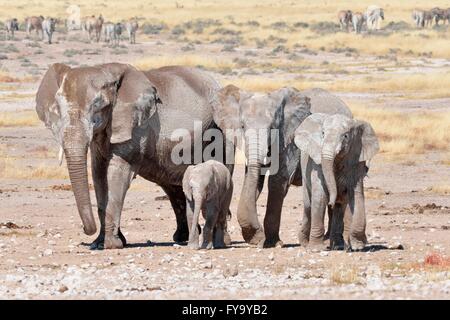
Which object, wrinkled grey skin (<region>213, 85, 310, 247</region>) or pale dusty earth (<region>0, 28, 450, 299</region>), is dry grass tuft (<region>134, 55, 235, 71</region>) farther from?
wrinkled grey skin (<region>213, 85, 310, 247</region>)

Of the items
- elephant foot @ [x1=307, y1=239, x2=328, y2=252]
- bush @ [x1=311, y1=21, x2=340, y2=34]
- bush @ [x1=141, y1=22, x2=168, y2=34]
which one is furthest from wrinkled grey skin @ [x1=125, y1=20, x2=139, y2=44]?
elephant foot @ [x1=307, y1=239, x2=328, y2=252]

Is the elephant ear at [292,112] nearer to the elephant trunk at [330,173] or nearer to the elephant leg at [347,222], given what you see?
the elephant leg at [347,222]

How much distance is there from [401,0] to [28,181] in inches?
3398

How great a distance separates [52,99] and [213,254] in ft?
8.42

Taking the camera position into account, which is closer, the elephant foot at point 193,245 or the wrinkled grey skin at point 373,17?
the elephant foot at point 193,245

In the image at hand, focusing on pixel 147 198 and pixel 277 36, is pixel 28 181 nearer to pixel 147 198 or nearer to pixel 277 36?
pixel 147 198

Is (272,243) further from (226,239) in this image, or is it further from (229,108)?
(229,108)

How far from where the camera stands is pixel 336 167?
14.9 meters

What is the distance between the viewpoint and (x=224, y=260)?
14.2m

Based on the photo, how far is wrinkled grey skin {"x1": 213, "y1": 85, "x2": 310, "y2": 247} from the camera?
15.1 meters

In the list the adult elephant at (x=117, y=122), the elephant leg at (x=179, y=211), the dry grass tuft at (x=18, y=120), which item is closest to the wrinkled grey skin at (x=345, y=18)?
the dry grass tuft at (x=18, y=120)

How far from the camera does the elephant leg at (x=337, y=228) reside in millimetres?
15281

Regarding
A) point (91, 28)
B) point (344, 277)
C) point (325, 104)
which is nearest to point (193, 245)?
point (325, 104)

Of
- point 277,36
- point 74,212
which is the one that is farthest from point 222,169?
point 277,36
